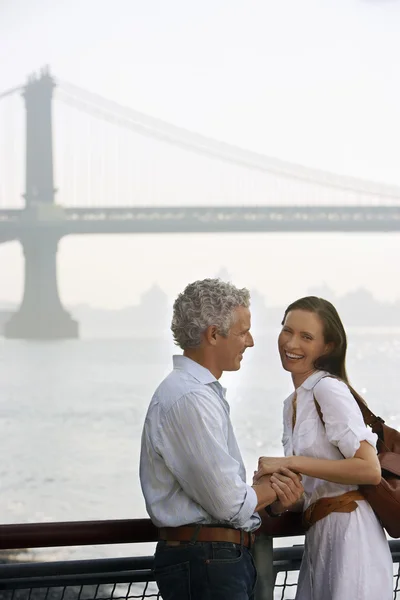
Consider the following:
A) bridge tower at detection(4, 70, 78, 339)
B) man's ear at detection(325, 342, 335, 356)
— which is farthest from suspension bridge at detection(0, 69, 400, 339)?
man's ear at detection(325, 342, 335, 356)

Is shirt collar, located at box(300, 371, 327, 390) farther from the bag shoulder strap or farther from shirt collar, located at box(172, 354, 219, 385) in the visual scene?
shirt collar, located at box(172, 354, 219, 385)

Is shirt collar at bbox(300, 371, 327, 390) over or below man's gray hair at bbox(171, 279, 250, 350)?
below

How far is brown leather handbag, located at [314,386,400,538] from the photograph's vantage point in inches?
55.4

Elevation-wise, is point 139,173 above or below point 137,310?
above

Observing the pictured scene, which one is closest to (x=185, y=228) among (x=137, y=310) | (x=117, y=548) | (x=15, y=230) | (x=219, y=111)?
(x=15, y=230)

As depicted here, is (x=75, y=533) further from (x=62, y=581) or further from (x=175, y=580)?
(x=175, y=580)

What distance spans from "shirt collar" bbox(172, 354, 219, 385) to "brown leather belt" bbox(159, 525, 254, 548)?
20cm

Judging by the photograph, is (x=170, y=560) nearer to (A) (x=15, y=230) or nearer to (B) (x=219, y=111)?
(A) (x=15, y=230)

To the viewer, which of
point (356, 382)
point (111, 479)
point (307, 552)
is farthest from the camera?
point (356, 382)

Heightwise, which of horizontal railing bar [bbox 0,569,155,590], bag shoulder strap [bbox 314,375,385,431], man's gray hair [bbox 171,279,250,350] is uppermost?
man's gray hair [bbox 171,279,250,350]

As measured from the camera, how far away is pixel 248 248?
38969 millimetres

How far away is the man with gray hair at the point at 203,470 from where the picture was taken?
126cm

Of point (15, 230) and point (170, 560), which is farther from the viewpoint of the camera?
point (15, 230)

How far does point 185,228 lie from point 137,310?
2545 centimetres
